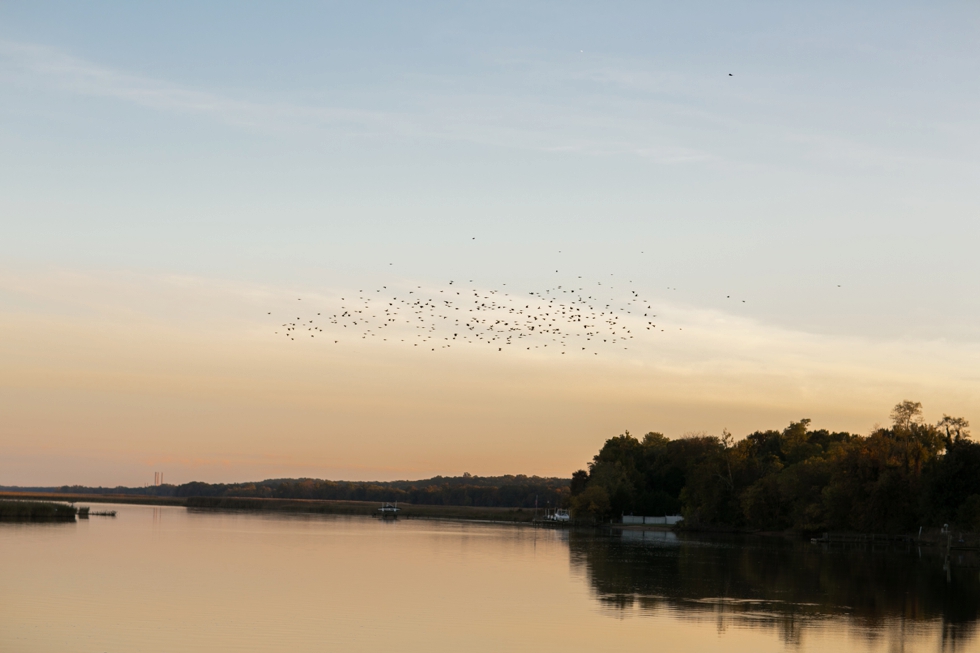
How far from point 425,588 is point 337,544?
2991 cm

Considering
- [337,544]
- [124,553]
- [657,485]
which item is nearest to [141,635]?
[124,553]

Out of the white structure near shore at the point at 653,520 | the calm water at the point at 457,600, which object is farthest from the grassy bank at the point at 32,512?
the white structure near shore at the point at 653,520

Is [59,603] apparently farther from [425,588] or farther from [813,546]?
[813,546]

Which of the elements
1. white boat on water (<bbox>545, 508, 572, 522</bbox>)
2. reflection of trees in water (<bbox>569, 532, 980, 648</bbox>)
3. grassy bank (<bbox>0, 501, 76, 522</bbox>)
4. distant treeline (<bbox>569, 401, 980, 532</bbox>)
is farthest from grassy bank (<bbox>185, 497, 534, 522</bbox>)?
reflection of trees in water (<bbox>569, 532, 980, 648</bbox>)

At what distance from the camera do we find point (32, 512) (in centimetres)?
9194

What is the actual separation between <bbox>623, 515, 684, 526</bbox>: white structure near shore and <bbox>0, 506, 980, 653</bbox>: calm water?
5491cm

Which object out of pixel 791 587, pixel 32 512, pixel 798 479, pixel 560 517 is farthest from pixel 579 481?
pixel 791 587

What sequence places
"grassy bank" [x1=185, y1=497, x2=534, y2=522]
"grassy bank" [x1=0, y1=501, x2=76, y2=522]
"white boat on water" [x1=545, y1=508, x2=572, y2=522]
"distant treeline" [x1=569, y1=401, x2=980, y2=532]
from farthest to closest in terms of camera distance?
"grassy bank" [x1=185, y1=497, x2=534, y2=522], "white boat on water" [x1=545, y1=508, x2=572, y2=522], "grassy bank" [x1=0, y1=501, x2=76, y2=522], "distant treeline" [x1=569, y1=401, x2=980, y2=532]

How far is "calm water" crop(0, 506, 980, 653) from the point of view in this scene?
2642 cm

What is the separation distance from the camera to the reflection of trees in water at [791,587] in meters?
32.5

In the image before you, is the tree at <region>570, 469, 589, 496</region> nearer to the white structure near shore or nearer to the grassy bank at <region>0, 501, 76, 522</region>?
the white structure near shore

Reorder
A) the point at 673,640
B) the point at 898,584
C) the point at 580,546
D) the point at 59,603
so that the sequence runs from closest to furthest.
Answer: the point at 673,640
the point at 59,603
the point at 898,584
the point at 580,546

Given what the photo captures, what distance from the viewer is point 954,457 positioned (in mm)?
75062

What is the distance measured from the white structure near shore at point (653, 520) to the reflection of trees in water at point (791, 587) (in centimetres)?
4645
